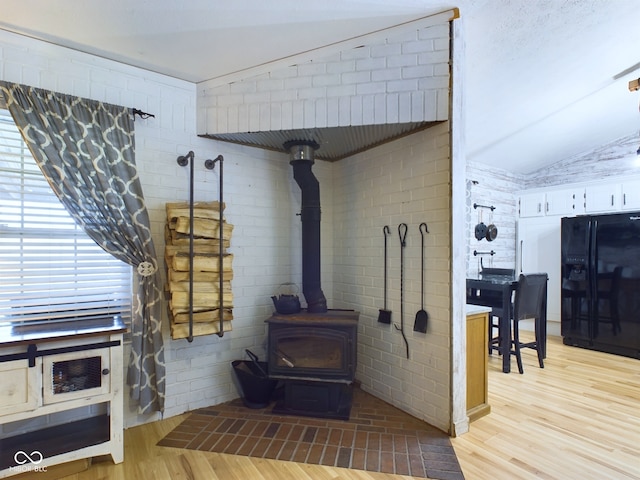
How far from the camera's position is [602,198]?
14.3ft

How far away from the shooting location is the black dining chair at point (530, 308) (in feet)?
11.1

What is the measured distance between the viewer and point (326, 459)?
193 cm

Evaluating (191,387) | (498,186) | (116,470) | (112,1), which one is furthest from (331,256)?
(498,186)

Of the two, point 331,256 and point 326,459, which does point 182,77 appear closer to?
point 331,256

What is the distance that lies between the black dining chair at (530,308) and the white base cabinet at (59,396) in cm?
346

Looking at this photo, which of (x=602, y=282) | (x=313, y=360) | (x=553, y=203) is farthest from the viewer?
(x=553, y=203)

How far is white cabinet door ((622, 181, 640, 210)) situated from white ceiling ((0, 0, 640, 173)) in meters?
1.34

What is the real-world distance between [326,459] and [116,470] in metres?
1.16

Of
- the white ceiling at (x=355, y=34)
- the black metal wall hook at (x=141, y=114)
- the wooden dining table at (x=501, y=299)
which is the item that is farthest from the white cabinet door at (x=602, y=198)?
the black metal wall hook at (x=141, y=114)

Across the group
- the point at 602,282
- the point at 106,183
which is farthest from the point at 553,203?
the point at 106,183

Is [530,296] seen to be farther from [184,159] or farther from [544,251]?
[184,159]

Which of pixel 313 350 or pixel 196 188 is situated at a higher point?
pixel 196 188

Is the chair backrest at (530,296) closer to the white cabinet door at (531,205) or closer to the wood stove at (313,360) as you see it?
the white cabinet door at (531,205)

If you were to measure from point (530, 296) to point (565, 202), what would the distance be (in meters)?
2.01
